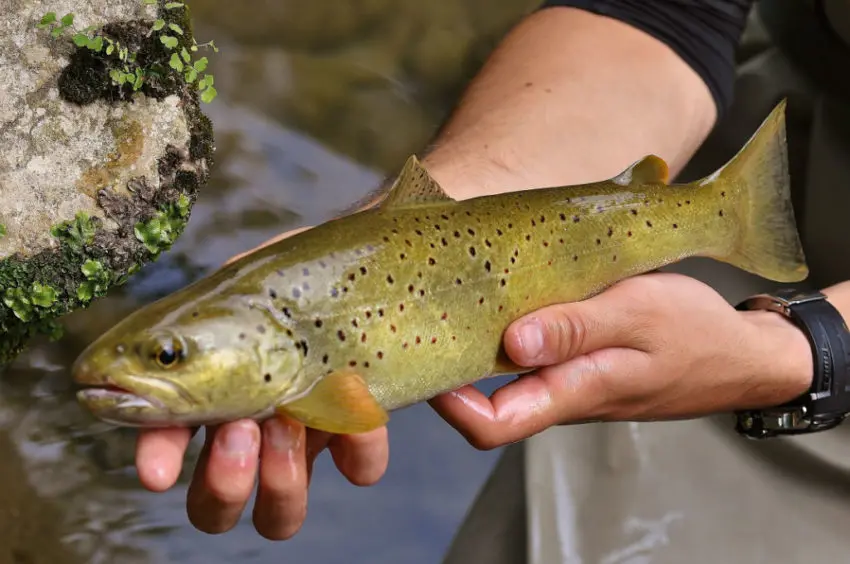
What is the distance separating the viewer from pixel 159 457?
57.7 inches

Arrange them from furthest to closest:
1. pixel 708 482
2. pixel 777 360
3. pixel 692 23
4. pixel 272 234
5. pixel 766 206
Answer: pixel 272 234, pixel 692 23, pixel 708 482, pixel 777 360, pixel 766 206

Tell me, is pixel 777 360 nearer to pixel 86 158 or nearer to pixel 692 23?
pixel 692 23

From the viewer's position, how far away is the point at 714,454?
2.81m

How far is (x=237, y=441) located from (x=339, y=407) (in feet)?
0.65

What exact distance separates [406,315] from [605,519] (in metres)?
1.53

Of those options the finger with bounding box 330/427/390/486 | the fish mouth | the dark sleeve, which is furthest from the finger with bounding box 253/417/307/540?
the dark sleeve

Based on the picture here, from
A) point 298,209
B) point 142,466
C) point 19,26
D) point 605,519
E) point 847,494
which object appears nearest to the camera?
point 142,466

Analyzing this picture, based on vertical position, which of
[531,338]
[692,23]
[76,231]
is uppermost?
[692,23]

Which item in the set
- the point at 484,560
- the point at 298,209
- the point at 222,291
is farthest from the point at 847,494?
the point at 298,209

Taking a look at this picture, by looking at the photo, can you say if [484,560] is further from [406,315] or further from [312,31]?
[312,31]

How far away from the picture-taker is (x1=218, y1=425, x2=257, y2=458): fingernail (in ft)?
4.87

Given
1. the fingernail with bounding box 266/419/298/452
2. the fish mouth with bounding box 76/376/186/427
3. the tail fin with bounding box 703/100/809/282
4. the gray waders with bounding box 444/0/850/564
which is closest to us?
the fish mouth with bounding box 76/376/186/427

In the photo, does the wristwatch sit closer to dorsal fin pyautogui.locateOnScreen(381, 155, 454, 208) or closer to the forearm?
the forearm

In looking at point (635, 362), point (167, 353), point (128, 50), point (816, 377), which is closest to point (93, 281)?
point (128, 50)
